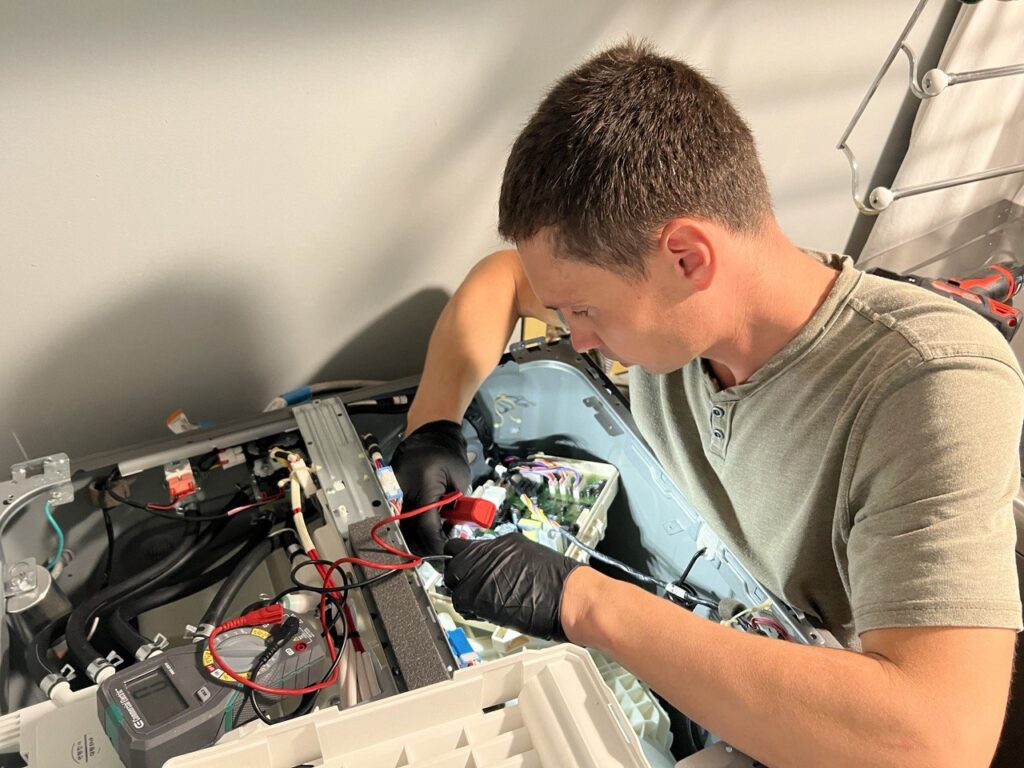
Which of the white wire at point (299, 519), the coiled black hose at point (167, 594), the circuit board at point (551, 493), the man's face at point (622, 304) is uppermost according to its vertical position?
the man's face at point (622, 304)

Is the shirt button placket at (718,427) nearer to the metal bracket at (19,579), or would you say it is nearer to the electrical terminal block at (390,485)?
the electrical terminal block at (390,485)

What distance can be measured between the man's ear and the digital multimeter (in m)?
0.56

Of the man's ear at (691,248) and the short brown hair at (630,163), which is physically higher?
the short brown hair at (630,163)

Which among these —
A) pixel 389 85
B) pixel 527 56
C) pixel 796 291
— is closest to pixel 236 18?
pixel 389 85

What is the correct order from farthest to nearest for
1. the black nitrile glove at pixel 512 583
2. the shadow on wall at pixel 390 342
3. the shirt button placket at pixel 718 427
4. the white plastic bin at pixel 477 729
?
the shadow on wall at pixel 390 342, the shirt button placket at pixel 718 427, the black nitrile glove at pixel 512 583, the white plastic bin at pixel 477 729

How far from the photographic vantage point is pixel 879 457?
0.80 meters

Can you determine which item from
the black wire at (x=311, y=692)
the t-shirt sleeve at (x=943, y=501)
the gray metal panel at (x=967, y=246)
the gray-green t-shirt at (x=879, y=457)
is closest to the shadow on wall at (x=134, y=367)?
the black wire at (x=311, y=692)

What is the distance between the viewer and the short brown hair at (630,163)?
30.6 inches

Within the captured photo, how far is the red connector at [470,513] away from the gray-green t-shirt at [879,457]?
1.09ft

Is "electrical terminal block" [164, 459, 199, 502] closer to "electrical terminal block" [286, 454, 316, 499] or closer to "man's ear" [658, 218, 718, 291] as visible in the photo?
"electrical terminal block" [286, 454, 316, 499]

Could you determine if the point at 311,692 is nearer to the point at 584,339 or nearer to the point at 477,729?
the point at 477,729

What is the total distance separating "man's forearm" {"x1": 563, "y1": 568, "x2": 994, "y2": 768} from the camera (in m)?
0.72

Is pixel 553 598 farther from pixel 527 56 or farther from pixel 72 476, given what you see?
pixel 527 56

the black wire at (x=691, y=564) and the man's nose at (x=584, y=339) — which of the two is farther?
the black wire at (x=691, y=564)
